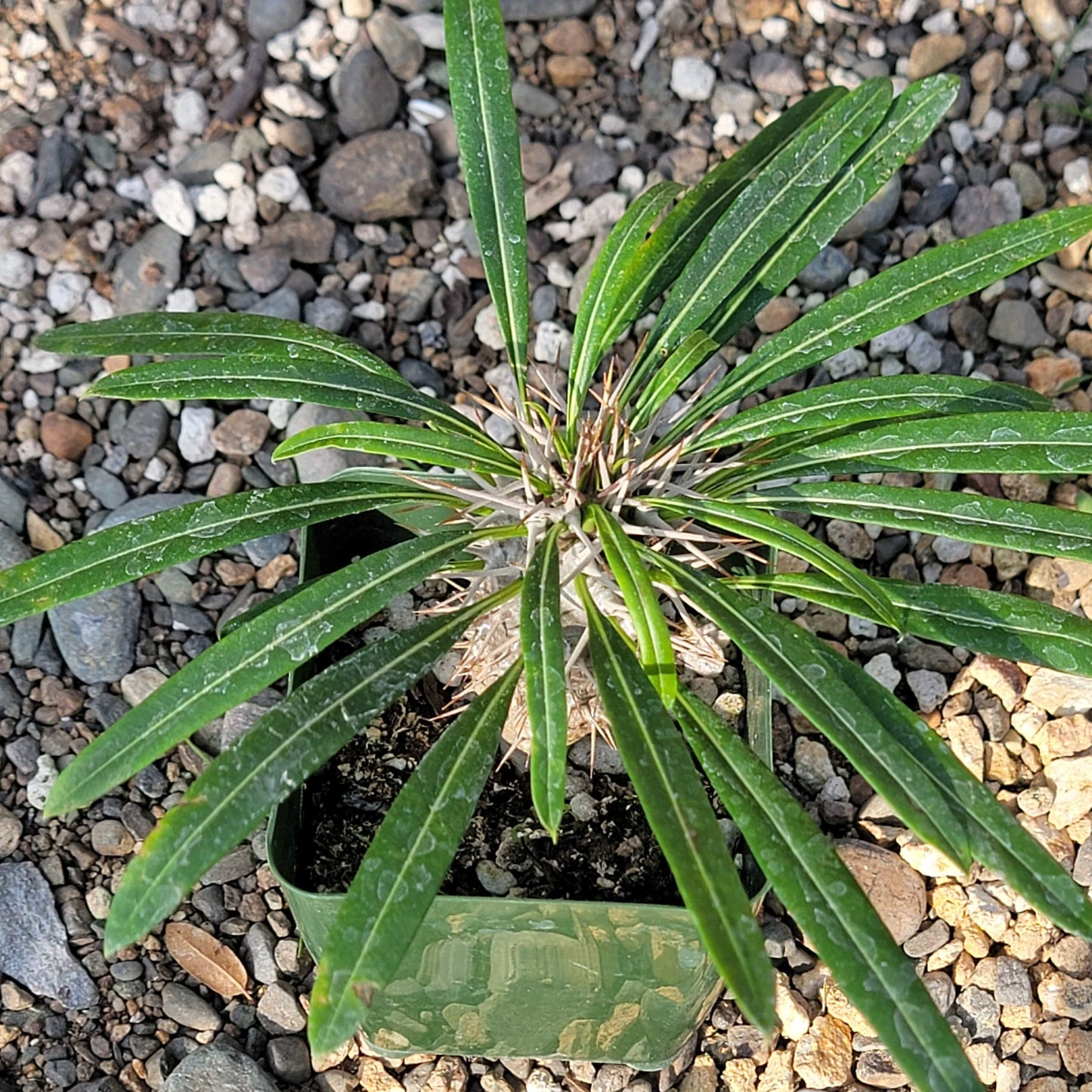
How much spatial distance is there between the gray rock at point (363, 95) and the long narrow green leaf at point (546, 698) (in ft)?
4.91

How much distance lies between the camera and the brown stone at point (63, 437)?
2039 mm

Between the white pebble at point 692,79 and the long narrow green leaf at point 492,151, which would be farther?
the white pebble at point 692,79

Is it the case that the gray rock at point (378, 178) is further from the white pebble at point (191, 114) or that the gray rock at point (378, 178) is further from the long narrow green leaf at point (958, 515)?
the long narrow green leaf at point (958, 515)

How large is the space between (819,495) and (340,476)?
59 cm

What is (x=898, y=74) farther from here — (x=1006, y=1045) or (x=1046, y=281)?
(x=1006, y=1045)

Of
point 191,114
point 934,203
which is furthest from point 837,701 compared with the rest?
point 191,114

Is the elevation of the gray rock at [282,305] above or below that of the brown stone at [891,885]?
above

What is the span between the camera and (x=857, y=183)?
1376 millimetres

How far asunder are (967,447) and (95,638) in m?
1.34

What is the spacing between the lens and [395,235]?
2219 millimetres

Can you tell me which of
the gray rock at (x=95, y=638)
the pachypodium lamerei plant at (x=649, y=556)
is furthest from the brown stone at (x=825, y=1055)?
the gray rock at (x=95, y=638)

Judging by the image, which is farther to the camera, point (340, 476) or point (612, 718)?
point (340, 476)

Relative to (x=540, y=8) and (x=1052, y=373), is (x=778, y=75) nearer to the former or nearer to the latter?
(x=540, y=8)

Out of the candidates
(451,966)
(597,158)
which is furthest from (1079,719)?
(597,158)
